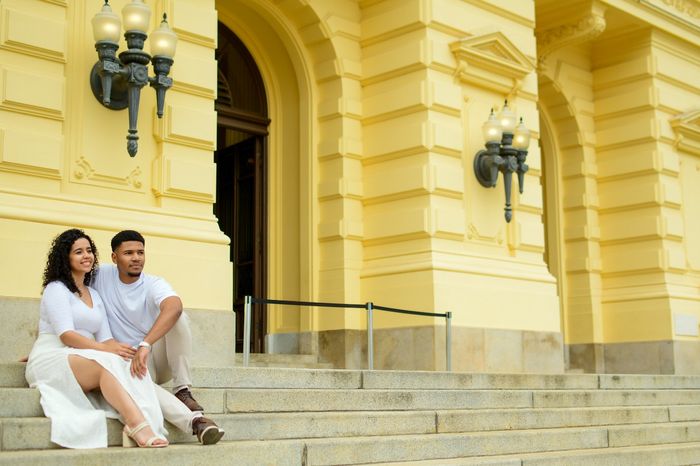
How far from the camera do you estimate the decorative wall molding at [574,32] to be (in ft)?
55.1

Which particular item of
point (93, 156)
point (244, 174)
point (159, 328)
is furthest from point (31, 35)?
point (244, 174)

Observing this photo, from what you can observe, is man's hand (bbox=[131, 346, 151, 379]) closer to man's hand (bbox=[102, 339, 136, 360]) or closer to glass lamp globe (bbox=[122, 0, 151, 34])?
man's hand (bbox=[102, 339, 136, 360])

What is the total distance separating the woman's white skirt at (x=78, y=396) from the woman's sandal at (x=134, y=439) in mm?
127

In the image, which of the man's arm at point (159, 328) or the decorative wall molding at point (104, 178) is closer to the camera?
the man's arm at point (159, 328)

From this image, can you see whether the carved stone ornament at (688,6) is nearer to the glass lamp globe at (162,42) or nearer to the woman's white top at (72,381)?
the glass lamp globe at (162,42)

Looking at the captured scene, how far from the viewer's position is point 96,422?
21.2 ft

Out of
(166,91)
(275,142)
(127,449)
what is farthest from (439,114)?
(127,449)

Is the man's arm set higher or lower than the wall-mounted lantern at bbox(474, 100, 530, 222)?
lower

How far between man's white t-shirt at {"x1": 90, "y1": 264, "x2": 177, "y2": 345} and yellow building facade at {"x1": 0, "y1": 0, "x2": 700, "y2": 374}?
96.5 inches

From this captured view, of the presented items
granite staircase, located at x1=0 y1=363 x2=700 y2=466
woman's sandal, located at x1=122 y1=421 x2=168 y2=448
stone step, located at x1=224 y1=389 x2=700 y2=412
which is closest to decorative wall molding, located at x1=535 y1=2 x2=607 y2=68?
stone step, located at x1=224 y1=389 x2=700 y2=412

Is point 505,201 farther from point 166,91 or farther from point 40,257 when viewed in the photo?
point 40,257

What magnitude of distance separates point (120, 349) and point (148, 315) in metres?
0.54

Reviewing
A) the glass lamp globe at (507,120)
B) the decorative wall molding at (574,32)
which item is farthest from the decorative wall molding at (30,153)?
the decorative wall molding at (574,32)

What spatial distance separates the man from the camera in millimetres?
7184
